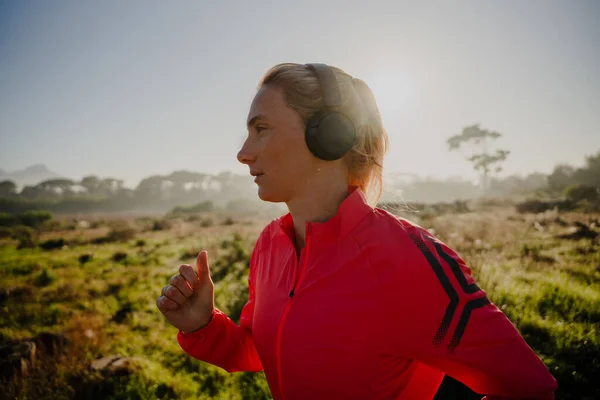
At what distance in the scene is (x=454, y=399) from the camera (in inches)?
114

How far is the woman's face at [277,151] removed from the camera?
1276 mm

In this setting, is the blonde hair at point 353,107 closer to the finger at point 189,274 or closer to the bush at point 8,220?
the finger at point 189,274

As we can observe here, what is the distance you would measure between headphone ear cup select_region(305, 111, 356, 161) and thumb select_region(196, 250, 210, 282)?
70 centimetres

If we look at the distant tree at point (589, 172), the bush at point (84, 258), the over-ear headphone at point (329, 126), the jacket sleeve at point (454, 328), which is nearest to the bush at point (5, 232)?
the bush at point (84, 258)

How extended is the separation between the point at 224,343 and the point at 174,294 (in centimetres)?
39

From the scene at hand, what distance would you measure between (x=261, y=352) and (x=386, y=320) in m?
0.64

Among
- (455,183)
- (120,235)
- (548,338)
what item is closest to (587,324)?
(548,338)

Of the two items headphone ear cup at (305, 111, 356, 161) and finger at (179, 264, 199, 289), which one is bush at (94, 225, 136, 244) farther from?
headphone ear cup at (305, 111, 356, 161)

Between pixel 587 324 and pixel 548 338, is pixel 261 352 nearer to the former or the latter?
pixel 548 338

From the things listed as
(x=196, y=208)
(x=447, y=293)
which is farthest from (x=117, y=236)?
(x=196, y=208)

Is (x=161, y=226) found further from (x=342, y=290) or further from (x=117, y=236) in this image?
(x=342, y=290)

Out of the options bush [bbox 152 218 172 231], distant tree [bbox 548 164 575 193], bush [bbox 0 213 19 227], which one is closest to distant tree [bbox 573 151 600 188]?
distant tree [bbox 548 164 575 193]

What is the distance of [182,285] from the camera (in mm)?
1397

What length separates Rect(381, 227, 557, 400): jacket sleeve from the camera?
0.89 meters
